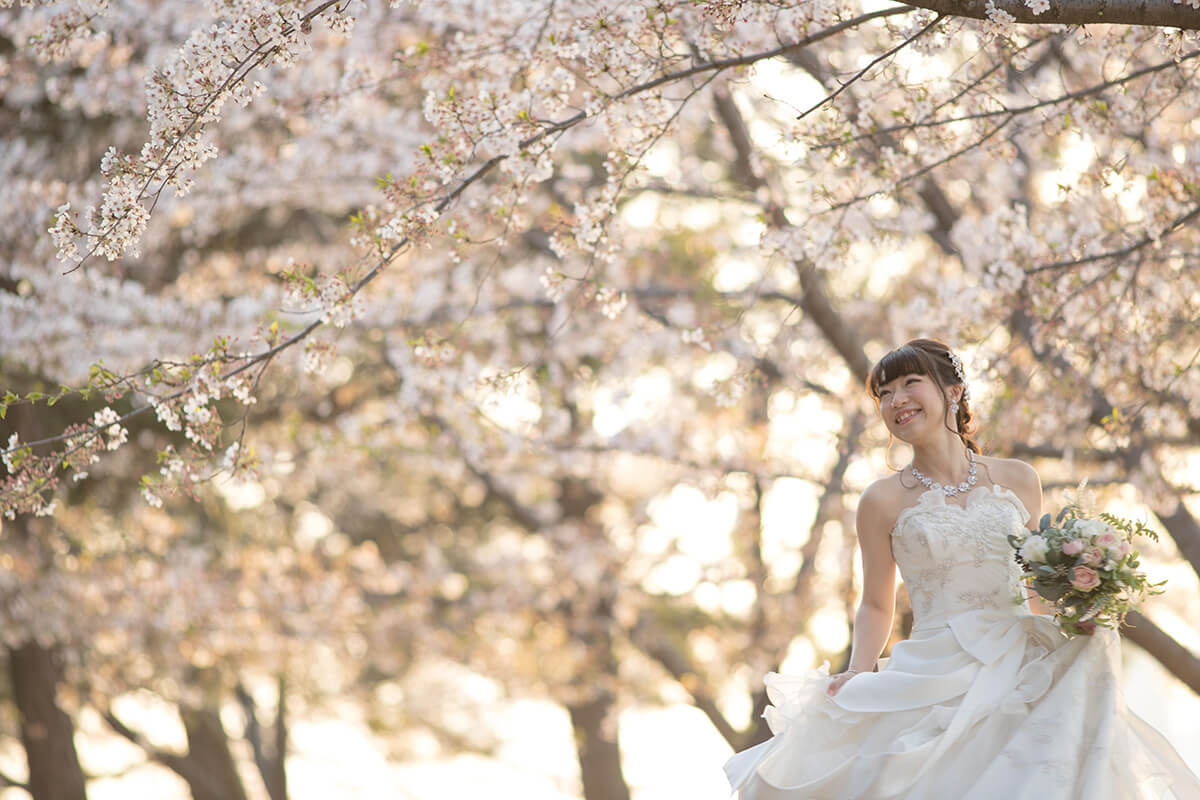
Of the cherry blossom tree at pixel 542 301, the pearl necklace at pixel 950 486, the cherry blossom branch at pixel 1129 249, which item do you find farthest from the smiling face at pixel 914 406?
the cherry blossom branch at pixel 1129 249

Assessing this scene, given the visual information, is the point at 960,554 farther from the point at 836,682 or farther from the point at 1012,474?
the point at 836,682

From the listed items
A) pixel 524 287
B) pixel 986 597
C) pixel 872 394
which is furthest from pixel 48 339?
pixel 986 597

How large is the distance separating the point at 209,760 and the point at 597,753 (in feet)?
13.7

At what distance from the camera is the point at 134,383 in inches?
152

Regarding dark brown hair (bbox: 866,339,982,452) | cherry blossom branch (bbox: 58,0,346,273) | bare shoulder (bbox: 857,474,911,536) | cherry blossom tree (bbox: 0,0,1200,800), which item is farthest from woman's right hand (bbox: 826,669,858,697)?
cherry blossom branch (bbox: 58,0,346,273)

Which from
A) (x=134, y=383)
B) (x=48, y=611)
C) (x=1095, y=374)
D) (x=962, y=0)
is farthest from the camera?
(x=48, y=611)

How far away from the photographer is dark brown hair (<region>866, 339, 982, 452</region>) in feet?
12.3

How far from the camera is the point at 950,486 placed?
12.1 feet

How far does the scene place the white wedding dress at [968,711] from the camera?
3.06m

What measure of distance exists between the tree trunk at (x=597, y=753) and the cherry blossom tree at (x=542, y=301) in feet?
0.14

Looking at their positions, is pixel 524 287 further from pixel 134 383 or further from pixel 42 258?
pixel 134 383

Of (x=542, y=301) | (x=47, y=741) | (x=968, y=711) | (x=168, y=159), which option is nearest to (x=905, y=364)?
(x=968, y=711)

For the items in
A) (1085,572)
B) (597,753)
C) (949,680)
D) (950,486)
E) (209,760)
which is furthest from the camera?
(209,760)

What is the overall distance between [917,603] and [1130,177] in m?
2.21
